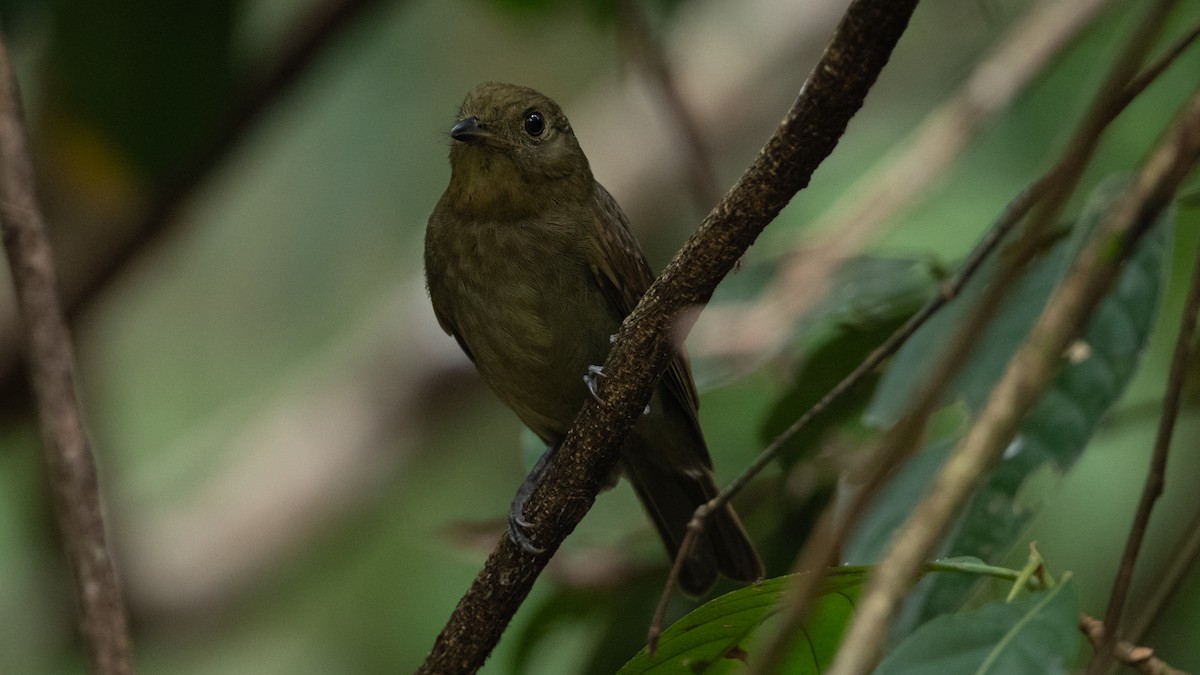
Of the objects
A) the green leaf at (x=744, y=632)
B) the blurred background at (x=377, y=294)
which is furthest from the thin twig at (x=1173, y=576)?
the green leaf at (x=744, y=632)

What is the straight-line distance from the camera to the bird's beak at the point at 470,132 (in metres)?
3.63

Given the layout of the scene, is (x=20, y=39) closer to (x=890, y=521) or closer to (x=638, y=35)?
(x=638, y=35)

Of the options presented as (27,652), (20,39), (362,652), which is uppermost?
(20,39)

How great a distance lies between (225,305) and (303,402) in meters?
2.65

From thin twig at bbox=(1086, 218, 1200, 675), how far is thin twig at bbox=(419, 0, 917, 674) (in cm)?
55

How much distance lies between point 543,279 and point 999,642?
6.69 feet

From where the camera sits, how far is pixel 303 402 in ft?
20.2

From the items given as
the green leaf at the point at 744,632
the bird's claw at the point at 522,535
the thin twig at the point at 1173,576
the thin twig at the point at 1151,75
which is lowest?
the thin twig at the point at 1173,576

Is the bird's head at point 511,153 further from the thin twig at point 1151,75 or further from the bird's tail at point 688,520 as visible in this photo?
the thin twig at point 1151,75

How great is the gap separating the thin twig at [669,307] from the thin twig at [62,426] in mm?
695

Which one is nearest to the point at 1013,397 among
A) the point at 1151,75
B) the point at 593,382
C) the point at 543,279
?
the point at 1151,75

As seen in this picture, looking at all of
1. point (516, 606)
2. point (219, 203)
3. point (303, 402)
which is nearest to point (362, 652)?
point (303, 402)

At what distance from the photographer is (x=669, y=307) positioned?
2.28 meters

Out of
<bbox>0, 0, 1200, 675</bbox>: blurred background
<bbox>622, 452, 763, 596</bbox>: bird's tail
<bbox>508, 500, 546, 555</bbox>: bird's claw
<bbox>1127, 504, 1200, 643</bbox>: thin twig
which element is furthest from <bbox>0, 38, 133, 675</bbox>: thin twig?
<bbox>1127, 504, 1200, 643</bbox>: thin twig
